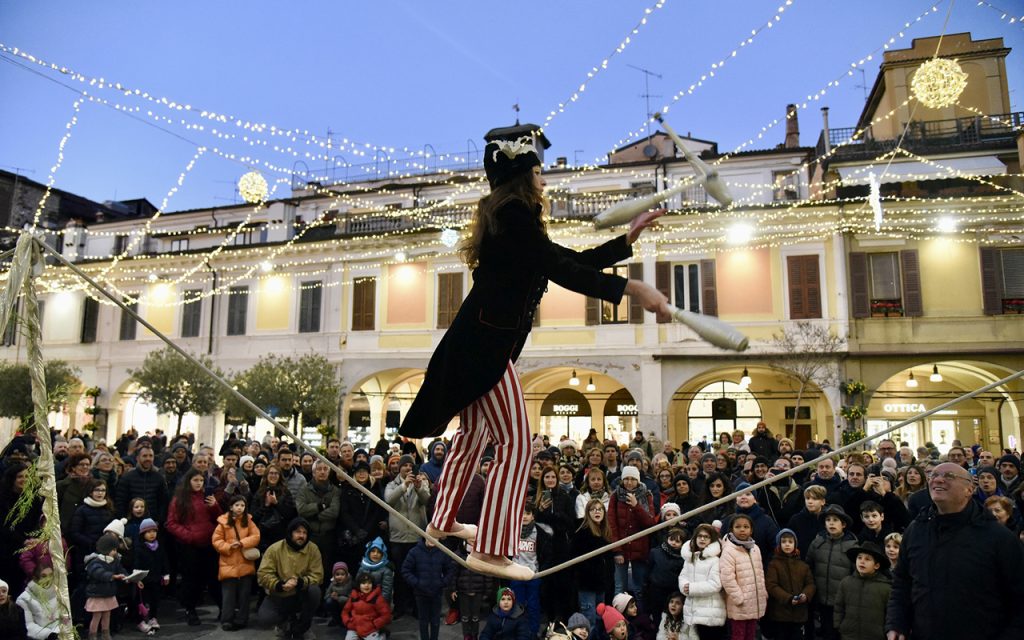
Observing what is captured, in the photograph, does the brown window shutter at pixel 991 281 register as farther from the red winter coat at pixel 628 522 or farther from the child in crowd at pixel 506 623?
the child in crowd at pixel 506 623

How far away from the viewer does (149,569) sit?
7297 millimetres

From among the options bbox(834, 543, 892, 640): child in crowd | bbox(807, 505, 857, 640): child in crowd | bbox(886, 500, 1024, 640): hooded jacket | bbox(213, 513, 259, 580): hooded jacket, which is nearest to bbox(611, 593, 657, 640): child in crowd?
bbox(807, 505, 857, 640): child in crowd

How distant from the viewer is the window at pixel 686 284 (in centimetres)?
1877

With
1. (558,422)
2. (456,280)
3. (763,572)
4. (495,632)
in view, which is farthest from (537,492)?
(558,422)

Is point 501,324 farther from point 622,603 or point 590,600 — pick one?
point 590,600

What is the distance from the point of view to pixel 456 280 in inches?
805

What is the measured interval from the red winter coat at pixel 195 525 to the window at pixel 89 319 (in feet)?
61.4

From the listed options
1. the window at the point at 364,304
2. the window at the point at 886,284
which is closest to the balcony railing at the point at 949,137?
the window at the point at 886,284

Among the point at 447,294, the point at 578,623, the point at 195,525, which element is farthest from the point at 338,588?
the point at 447,294

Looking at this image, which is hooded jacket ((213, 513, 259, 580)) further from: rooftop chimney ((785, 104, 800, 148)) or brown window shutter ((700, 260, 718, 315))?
rooftop chimney ((785, 104, 800, 148))

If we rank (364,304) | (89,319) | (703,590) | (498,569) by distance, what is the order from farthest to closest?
1. (89,319)
2. (364,304)
3. (703,590)
4. (498,569)

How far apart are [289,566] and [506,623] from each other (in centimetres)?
219

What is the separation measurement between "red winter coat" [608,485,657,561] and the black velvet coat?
4546 millimetres

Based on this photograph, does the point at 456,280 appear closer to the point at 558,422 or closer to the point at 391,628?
the point at 558,422
